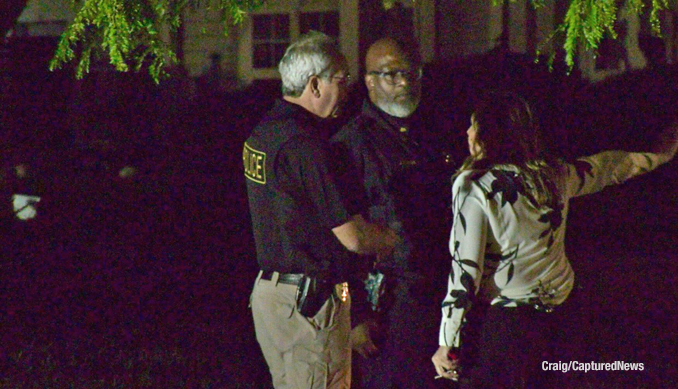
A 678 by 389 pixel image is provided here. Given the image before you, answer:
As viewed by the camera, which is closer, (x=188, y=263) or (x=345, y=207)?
(x=345, y=207)

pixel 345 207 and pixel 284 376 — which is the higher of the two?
pixel 345 207

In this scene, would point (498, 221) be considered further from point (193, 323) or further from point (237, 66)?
point (237, 66)

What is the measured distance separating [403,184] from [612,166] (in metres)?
0.93

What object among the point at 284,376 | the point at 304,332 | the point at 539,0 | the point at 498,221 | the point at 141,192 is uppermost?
the point at 539,0

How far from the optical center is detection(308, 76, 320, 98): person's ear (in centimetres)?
333

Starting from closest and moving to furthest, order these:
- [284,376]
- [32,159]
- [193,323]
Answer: [284,376], [193,323], [32,159]

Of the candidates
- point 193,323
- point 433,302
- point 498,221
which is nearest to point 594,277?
point 193,323

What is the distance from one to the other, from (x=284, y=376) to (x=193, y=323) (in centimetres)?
396

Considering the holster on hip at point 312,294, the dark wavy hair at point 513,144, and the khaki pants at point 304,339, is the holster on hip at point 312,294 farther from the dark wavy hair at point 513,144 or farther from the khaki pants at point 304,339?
the dark wavy hair at point 513,144

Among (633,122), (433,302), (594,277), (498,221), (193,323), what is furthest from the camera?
(633,122)

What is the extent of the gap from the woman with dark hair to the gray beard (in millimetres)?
921

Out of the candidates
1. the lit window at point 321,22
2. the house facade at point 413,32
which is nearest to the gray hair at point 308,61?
the house facade at point 413,32

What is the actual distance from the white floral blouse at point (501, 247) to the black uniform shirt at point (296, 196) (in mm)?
437

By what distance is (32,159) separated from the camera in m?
15.7
